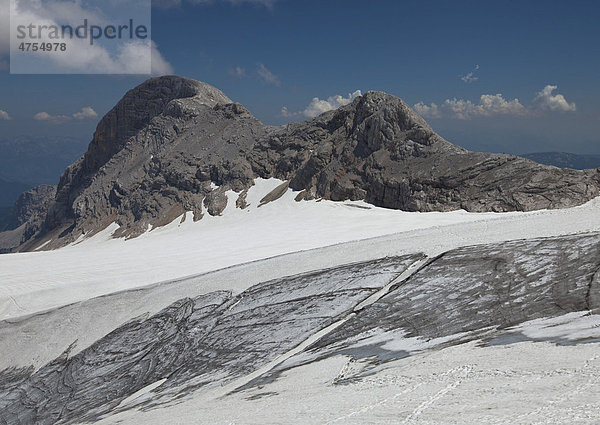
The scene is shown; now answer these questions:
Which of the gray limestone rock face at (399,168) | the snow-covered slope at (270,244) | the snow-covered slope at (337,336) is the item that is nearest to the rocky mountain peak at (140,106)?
the gray limestone rock face at (399,168)

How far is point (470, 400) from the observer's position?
20.9ft

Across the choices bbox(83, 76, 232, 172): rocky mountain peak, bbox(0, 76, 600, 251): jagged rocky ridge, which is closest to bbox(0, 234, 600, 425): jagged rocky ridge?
bbox(0, 76, 600, 251): jagged rocky ridge

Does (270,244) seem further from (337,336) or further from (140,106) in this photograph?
(140,106)

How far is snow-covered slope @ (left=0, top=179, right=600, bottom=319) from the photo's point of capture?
17.7m

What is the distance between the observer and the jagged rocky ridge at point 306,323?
10.7 meters

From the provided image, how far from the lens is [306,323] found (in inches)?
542

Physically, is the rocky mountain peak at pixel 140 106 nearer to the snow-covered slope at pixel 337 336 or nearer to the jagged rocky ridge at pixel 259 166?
the jagged rocky ridge at pixel 259 166

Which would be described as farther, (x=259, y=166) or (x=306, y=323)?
(x=259, y=166)

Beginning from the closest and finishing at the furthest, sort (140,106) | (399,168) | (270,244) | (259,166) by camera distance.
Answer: (270,244), (399,168), (259,166), (140,106)

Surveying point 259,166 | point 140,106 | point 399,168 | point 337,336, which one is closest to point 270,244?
point 399,168

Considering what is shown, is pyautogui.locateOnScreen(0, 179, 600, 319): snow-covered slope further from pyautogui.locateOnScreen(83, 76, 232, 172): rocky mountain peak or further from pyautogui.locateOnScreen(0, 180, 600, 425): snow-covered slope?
pyautogui.locateOnScreen(83, 76, 232, 172): rocky mountain peak

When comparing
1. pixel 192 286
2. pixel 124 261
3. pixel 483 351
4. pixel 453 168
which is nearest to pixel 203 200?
pixel 124 261

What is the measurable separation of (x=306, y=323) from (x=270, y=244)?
1779 cm

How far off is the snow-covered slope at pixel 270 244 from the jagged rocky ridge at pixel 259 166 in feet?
8.32
